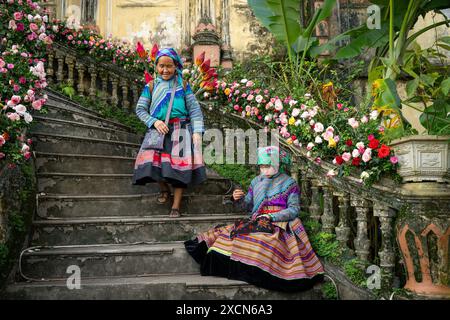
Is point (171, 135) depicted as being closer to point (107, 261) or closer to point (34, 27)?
point (107, 261)

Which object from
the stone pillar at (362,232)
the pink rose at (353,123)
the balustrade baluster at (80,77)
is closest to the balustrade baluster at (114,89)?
the balustrade baluster at (80,77)

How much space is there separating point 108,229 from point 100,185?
2.79 feet

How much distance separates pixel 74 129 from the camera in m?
5.24

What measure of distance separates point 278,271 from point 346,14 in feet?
23.4

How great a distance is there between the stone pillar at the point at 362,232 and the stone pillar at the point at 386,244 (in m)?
0.13

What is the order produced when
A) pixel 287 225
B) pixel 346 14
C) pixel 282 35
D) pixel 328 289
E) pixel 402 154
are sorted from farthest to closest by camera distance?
pixel 346 14
pixel 282 35
pixel 287 225
pixel 328 289
pixel 402 154

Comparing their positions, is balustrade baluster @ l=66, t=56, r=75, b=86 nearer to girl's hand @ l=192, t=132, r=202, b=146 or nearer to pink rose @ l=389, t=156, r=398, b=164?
girl's hand @ l=192, t=132, r=202, b=146

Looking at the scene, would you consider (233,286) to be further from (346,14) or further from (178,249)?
(346,14)

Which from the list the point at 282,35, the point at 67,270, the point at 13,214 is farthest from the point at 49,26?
the point at 67,270

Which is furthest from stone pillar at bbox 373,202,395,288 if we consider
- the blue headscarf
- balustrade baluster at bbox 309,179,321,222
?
the blue headscarf

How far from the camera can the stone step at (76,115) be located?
18.3ft

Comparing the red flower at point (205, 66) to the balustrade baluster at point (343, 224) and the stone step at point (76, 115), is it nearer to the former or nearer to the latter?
the stone step at point (76, 115)

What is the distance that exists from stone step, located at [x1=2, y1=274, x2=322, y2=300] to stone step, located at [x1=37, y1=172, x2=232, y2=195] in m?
1.39
